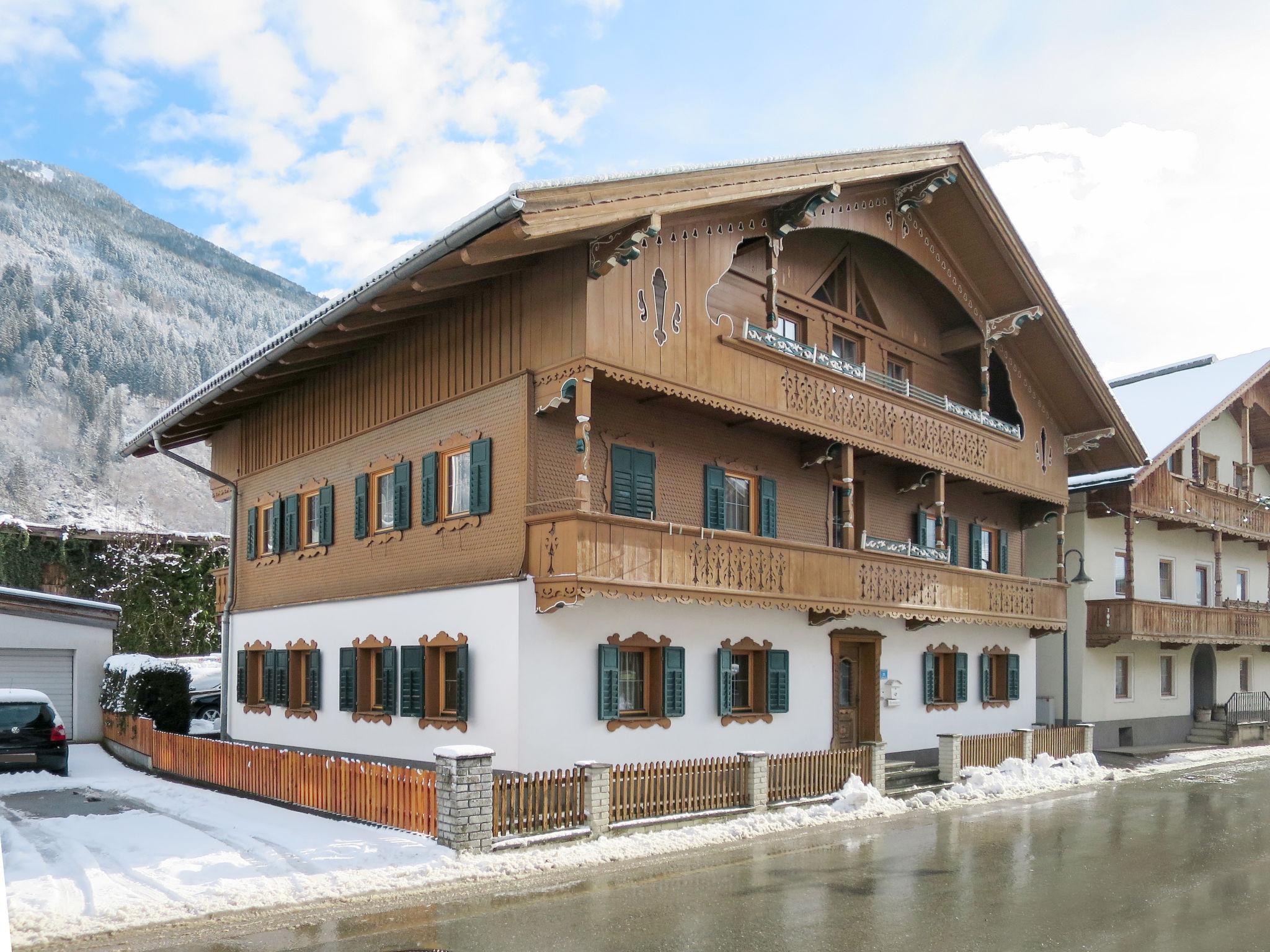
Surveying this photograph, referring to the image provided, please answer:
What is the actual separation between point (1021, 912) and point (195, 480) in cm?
8534

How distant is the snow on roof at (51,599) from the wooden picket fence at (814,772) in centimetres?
1613

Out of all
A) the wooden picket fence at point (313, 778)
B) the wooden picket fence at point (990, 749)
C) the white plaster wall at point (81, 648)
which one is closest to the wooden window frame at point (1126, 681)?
the wooden picket fence at point (990, 749)

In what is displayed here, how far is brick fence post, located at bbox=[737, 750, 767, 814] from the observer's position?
1612 cm

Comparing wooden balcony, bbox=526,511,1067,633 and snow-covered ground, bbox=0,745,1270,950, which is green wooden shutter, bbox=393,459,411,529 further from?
snow-covered ground, bbox=0,745,1270,950

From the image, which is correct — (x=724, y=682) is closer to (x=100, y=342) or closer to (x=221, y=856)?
(x=221, y=856)

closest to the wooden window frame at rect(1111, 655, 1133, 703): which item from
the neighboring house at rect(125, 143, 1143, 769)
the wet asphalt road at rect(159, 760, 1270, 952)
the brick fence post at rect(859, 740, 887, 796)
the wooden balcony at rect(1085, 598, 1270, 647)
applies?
the wooden balcony at rect(1085, 598, 1270, 647)

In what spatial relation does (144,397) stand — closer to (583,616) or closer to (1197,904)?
(583,616)

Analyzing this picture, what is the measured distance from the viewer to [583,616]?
51.8ft

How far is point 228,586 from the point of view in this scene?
960 inches

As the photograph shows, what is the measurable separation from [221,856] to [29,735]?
27.3 feet

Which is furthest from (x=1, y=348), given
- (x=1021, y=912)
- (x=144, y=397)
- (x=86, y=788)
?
(x=1021, y=912)

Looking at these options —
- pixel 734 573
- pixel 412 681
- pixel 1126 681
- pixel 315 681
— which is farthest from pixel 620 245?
pixel 1126 681

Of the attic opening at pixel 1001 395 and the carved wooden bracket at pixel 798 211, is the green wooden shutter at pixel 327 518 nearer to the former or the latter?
the carved wooden bracket at pixel 798 211

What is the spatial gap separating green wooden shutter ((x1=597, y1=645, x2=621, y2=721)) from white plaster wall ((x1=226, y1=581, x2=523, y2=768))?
1.40m
